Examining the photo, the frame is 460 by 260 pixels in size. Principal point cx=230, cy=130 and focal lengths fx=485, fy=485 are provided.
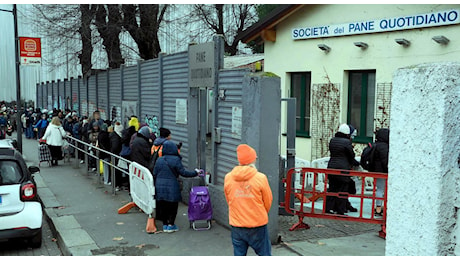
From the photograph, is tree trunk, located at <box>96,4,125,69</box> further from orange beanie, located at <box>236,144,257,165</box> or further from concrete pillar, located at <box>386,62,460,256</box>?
concrete pillar, located at <box>386,62,460,256</box>

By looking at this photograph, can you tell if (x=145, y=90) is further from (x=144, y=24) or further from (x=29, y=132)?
(x=29, y=132)

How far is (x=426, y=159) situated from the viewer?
8.39 ft

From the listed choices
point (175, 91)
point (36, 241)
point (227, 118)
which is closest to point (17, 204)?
point (36, 241)

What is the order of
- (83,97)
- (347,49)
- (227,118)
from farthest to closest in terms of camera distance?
1. (83,97)
2. (347,49)
3. (227,118)

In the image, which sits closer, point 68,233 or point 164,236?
point 164,236

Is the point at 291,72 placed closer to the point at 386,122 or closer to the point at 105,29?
the point at 386,122

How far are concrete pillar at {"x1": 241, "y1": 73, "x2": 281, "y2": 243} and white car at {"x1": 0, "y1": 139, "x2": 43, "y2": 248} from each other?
3.38m

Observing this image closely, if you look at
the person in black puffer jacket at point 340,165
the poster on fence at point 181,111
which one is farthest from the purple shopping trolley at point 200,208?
the poster on fence at point 181,111

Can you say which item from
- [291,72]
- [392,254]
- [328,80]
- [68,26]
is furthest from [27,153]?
[392,254]

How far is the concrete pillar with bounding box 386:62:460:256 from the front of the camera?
250 centimetres

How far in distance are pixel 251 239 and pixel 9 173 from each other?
4.13m

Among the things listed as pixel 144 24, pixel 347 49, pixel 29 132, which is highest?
pixel 144 24

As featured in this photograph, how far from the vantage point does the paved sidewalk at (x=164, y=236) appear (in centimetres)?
681

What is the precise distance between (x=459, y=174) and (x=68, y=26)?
63.8 ft
